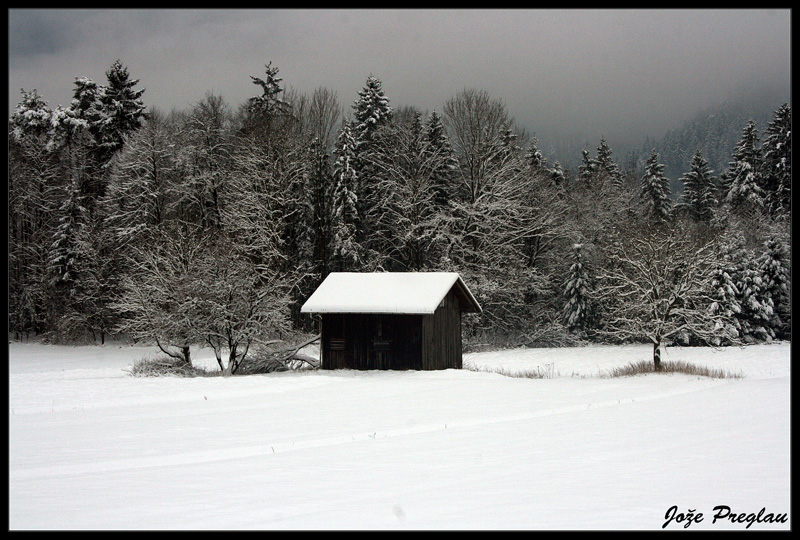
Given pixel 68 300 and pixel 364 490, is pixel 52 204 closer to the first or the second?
pixel 68 300

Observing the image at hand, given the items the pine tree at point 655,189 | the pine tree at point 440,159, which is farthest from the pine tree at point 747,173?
the pine tree at point 440,159

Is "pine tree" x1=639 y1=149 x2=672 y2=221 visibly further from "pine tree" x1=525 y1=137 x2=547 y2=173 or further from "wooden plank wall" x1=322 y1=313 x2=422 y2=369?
"wooden plank wall" x1=322 y1=313 x2=422 y2=369

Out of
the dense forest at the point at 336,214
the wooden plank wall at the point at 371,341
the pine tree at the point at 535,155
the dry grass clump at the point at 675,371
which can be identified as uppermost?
the pine tree at the point at 535,155

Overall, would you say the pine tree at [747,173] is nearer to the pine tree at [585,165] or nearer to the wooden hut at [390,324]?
the pine tree at [585,165]

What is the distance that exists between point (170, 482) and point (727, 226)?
45610mm

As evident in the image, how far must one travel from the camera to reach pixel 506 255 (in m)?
42.9

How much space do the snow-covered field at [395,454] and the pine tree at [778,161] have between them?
33490 mm

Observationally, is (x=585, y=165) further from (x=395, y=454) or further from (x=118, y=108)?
(x=395, y=454)

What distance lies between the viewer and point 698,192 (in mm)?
64375

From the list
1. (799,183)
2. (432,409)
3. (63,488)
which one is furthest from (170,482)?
(799,183)

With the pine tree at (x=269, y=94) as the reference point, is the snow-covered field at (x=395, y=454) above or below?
below

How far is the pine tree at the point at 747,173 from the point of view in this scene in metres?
54.9

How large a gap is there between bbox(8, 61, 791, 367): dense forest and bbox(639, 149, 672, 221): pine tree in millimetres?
10346

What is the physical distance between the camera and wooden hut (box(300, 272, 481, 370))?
93.2ft
